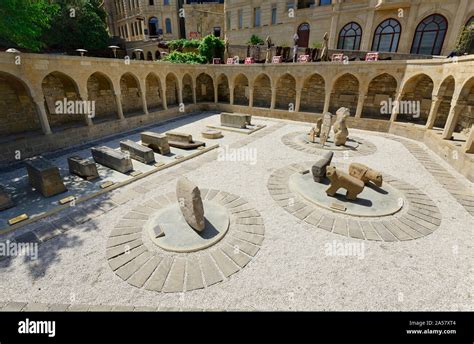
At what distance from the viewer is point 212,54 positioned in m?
24.3

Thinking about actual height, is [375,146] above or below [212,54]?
below

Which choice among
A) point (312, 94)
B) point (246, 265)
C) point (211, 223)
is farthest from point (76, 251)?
point (312, 94)

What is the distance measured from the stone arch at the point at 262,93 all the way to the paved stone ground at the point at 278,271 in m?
16.3

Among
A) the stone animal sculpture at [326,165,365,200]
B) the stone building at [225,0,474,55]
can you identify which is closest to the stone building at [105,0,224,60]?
the stone building at [225,0,474,55]

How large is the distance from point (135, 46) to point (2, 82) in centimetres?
2939

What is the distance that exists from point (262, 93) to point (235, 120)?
25.3 feet

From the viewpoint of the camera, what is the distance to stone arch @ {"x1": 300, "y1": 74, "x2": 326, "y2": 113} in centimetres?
1834

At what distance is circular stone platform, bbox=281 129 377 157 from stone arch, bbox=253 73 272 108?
30.2 feet

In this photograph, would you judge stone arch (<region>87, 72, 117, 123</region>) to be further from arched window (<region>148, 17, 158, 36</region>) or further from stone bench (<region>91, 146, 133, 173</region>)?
arched window (<region>148, 17, 158, 36</region>)

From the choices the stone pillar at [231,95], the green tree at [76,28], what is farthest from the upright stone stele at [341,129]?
the green tree at [76,28]

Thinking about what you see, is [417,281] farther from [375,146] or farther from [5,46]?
[5,46]

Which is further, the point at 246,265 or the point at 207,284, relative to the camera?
the point at 246,265

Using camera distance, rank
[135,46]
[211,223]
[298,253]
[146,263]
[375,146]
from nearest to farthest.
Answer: [146,263]
[298,253]
[211,223]
[375,146]
[135,46]

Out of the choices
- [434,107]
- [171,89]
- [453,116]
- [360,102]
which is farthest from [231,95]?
[453,116]
